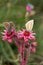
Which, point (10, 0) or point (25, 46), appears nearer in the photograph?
point (25, 46)

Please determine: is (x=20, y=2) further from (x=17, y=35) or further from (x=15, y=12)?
(x=17, y=35)

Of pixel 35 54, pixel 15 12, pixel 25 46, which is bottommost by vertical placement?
pixel 35 54

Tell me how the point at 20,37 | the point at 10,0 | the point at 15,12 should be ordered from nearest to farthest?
1. the point at 20,37
2. the point at 10,0
3. the point at 15,12

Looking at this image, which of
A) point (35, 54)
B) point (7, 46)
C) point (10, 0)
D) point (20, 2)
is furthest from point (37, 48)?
point (20, 2)

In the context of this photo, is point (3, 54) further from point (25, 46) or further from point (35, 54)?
Result: point (25, 46)

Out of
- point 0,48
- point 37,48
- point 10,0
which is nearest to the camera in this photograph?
point 0,48

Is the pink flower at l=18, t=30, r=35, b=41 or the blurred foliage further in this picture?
the blurred foliage

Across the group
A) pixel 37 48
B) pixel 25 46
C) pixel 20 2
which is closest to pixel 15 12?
pixel 20 2

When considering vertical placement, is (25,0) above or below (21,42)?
above

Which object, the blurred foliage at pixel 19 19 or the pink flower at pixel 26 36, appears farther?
the blurred foliage at pixel 19 19

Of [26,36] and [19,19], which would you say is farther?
[19,19]
